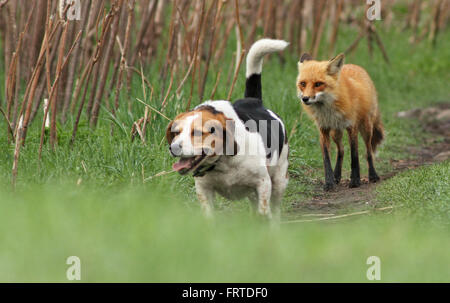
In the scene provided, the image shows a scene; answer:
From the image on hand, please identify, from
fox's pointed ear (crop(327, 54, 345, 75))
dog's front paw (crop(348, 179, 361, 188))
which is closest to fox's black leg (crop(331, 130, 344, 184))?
dog's front paw (crop(348, 179, 361, 188))

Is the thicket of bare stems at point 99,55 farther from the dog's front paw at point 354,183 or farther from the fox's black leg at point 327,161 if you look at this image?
the dog's front paw at point 354,183

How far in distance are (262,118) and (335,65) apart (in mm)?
2172

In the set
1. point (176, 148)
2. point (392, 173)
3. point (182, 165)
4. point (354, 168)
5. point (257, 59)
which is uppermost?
point (257, 59)

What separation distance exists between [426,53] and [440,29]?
1.85 metres

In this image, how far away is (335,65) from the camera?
6.84 metres

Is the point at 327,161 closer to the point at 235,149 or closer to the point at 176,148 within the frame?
the point at 235,149

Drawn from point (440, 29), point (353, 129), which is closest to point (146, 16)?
point (353, 129)

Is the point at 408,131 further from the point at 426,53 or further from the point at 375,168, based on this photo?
the point at 426,53

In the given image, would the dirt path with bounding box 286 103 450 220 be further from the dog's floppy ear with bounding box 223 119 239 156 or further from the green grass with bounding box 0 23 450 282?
the dog's floppy ear with bounding box 223 119 239 156

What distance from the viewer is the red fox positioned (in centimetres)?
680

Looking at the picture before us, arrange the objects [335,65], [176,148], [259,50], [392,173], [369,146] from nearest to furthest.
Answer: [176,148] → [259,50] → [335,65] → [369,146] → [392,173]

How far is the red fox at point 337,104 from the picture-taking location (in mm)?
6801

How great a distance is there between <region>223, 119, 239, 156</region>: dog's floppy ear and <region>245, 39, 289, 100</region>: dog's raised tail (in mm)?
909

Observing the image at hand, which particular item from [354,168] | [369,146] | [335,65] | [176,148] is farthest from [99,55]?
[369,146]
